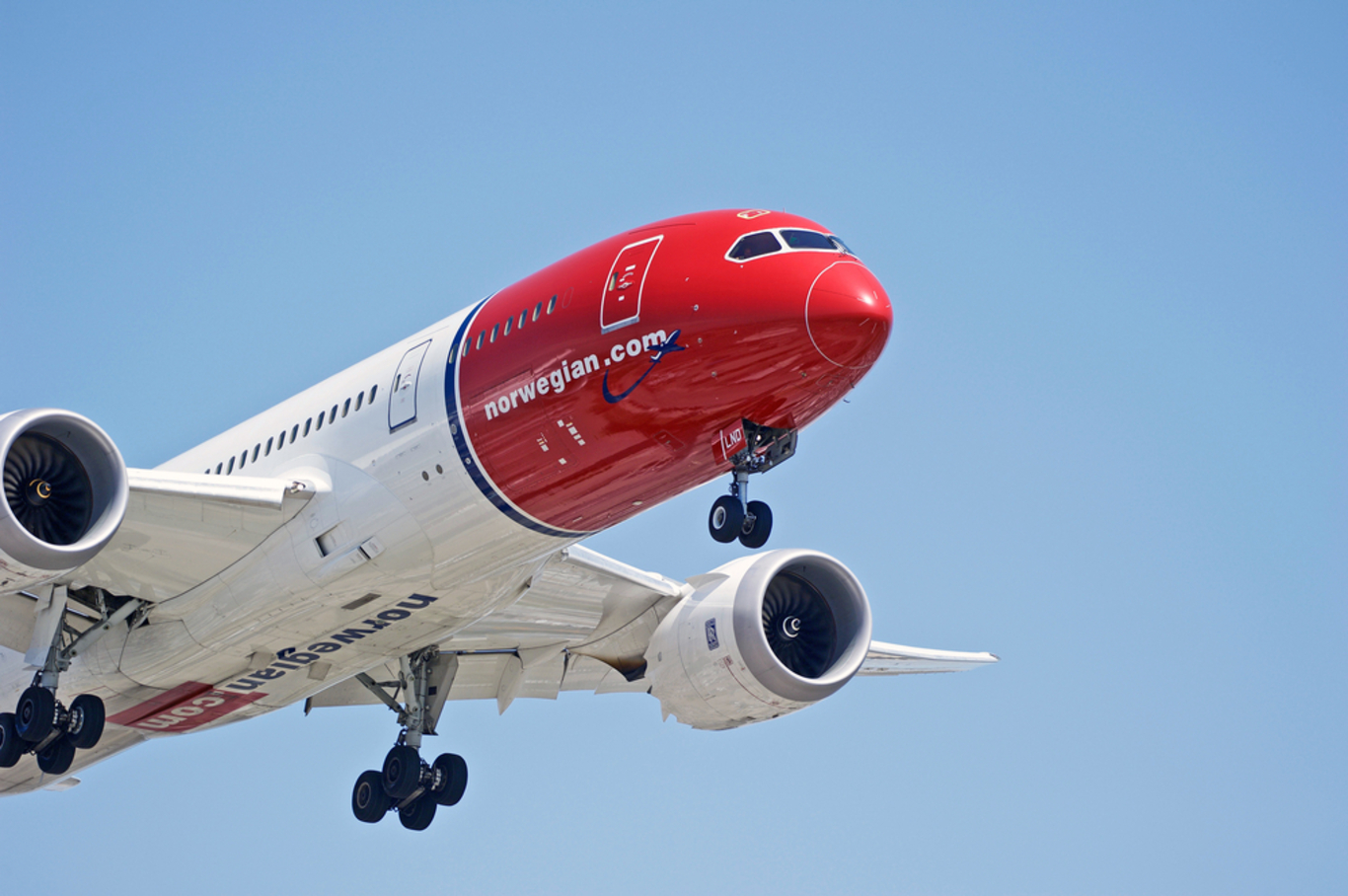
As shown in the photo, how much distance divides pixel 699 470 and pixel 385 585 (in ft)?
13.4

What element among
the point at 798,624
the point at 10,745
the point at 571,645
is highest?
the point at 798,624

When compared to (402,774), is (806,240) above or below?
above

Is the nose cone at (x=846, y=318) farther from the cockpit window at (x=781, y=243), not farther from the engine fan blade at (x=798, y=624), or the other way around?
the engine fan blade at (x=798, y=624)

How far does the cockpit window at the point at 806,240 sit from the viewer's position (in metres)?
18.3

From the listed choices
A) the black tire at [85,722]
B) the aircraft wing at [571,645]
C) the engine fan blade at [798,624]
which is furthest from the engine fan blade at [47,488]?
the engine fan blade at [798,624]

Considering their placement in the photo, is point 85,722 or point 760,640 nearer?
point 85,722

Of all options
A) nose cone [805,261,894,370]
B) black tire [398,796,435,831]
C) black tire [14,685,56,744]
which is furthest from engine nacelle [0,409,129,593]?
nose cone [805,261,894,370]

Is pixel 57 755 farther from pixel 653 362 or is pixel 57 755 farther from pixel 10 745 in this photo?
pixel 653 362

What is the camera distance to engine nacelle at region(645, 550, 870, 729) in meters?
24.1

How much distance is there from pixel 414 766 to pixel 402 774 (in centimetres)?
22

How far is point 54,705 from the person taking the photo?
857 inches

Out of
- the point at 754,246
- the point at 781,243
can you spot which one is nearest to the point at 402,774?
the point at 754,246

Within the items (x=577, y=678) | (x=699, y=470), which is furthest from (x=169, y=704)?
(x=699, y=470)

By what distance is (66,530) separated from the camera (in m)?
19.4
